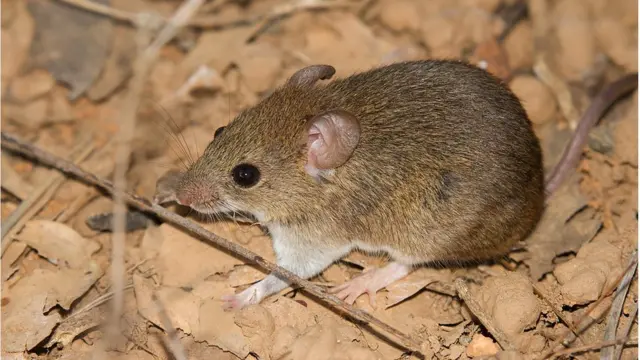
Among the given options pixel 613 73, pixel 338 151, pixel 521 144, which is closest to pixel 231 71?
pixel 338 151

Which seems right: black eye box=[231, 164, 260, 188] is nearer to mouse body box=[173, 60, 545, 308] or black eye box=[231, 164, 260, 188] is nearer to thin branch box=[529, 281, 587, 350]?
mouse body box=[173, 60, 545, 308]

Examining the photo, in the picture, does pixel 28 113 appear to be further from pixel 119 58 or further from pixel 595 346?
pixel 595 346

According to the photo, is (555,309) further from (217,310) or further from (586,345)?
(217,310)

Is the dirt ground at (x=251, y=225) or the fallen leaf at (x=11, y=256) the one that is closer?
the dirt ground at (x=251, y=225)

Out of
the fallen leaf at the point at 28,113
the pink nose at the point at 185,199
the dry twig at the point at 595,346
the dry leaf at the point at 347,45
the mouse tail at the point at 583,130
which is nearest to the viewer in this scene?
the dry twig at the point at 595,346

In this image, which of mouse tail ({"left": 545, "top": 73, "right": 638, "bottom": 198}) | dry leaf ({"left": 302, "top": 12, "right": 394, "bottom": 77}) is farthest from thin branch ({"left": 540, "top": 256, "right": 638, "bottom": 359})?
dry leaf ({"left": 302, "top": 12, "right": 394, "bottom": 77})

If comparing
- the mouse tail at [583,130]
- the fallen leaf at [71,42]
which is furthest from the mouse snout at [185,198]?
the mouse tail at [583,130]

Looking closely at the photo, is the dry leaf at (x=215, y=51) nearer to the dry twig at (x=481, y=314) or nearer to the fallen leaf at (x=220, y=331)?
the fallen leaf at (x=220, y=331)
